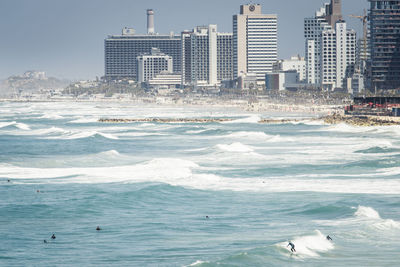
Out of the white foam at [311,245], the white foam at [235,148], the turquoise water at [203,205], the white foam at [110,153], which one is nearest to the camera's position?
the white foam at [311,245]

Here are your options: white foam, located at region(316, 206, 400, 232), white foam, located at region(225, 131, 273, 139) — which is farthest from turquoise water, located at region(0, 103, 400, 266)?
white foam, located at region(225, 131, 273, 139)

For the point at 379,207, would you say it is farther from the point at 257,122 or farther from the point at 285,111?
the point at 285,111

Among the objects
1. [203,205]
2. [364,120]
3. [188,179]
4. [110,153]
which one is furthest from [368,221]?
[364,120]

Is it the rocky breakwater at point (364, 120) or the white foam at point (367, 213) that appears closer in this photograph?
the white foam at point (367, 213)

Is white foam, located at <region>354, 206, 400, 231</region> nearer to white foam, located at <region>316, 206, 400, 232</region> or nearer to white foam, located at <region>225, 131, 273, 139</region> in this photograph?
white foam, located at <region>316, 206, 400, 232</region>

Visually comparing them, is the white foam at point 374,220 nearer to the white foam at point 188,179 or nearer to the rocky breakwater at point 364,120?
the white foam at point 188,179

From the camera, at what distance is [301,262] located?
34.8m

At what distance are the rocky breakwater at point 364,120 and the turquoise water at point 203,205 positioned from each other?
107ft

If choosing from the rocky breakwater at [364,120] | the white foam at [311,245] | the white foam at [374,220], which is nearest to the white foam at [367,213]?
the white foam at [374,220]

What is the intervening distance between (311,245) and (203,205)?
40.2ft

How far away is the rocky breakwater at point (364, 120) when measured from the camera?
119256 millimetres

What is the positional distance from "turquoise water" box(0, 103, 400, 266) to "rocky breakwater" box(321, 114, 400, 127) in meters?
32.6

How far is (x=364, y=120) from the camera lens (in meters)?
127

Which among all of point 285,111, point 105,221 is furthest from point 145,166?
point 285,111
